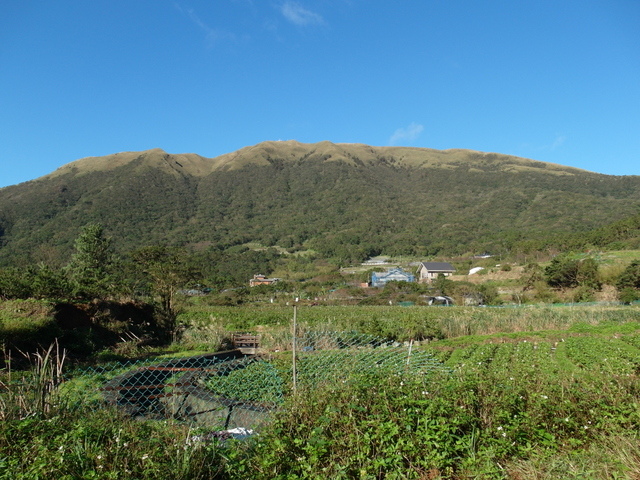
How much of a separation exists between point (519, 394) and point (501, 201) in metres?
119

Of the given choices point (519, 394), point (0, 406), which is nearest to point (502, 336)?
point (519, 394)

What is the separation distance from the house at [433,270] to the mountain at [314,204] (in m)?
14.4

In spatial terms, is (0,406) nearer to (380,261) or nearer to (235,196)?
(380,261)

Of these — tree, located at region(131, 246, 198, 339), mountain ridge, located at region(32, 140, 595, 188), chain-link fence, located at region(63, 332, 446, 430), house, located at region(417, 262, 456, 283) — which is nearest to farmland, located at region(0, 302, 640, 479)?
chain-link fence, located at region(63, 332, 446, 430)

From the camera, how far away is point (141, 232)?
298ft

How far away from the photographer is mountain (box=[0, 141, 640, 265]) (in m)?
85.0

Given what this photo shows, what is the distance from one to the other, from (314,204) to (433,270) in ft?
207

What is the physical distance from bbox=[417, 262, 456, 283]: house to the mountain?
47.3ft

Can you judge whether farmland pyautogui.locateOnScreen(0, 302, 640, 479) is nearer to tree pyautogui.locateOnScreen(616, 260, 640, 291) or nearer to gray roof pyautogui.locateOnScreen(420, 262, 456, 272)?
tree pyautogui.locateOnScreen(616, 260, 640, 291)

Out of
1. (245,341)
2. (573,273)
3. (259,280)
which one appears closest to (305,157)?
(259,280)

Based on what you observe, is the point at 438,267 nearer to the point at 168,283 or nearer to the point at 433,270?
the point at 433,270

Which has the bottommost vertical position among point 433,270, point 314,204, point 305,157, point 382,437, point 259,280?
point 259,280

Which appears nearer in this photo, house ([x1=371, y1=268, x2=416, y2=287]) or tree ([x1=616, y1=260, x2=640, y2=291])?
tree ([x1=616, y1=260, x2=640, y2=291])

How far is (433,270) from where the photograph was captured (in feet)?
229
